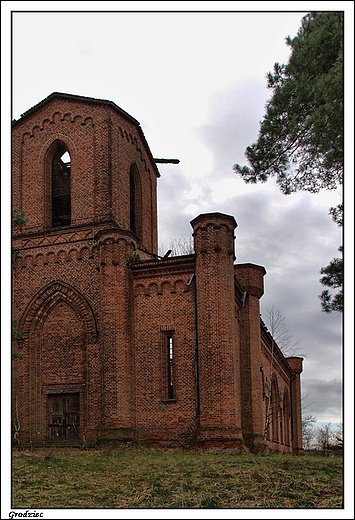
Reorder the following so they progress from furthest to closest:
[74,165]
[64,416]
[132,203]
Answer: [132,203] < [74,165] < [64,416]

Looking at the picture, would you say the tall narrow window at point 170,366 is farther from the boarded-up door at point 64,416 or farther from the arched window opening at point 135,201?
the arched window opening at point 135,201

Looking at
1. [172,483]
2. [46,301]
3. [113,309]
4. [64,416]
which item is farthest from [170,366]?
[172,483]

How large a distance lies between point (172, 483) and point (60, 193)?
606 inches

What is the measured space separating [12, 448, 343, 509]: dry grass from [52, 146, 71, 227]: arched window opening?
10937 millimetres

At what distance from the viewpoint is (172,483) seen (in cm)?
1273

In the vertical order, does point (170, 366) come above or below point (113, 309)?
below

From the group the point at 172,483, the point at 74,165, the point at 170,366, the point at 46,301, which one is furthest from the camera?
the point at 74,165

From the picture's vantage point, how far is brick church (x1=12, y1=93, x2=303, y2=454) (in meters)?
21.2

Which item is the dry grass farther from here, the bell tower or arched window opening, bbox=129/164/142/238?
arched window opening, bbox=129/164/142/238

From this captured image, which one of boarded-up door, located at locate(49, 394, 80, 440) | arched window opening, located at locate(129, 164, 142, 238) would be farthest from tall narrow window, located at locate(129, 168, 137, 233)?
boarded-up door, located at locate(49, 394, 80, 440)

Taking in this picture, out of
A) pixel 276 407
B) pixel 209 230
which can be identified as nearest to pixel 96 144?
pixel 209 230

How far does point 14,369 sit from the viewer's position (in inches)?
929

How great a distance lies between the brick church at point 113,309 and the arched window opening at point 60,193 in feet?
0.15

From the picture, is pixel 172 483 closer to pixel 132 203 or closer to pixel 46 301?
pixel 46 301
